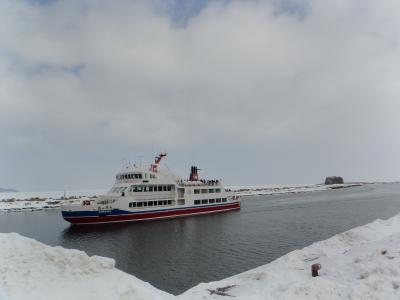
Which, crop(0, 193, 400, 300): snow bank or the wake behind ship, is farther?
the wake behind ship

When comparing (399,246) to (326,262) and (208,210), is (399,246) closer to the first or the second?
(326,262)

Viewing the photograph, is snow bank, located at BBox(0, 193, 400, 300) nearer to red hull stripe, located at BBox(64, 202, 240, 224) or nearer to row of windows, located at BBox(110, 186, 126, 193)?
red hull stripe, located at BBox(64, 202, 240, 224)

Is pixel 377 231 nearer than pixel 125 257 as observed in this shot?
Yes

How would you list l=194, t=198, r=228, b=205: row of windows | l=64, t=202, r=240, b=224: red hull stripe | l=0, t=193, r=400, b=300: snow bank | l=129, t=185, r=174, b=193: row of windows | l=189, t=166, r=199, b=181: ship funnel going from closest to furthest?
l=0, t=193, r=400, b=300: snow bank
l=64, t=202, r=240, b=224: red hull stripe
l=129, t=185, r=174, b=193: row of windows
l=194, t=198, r=228, b=205: row of windows
l=189, t=166, r=199, b=181: ship funnel

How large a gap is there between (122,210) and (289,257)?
36.2 metres

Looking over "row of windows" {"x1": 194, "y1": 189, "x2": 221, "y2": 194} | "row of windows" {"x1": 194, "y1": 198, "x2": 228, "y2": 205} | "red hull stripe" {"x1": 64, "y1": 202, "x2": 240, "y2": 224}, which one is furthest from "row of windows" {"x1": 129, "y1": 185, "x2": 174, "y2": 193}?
"row of windows" {"x1": 194, "y1": 198, "x2": 228, "y2": 205}

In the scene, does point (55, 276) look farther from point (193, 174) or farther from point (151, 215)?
point (193, 174)

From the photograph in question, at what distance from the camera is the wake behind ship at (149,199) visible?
47.2 m

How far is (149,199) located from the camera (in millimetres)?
53344

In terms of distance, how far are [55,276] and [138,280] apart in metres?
2.88

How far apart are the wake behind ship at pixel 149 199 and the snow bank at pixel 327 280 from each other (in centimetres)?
3638

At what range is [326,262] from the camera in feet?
47.3

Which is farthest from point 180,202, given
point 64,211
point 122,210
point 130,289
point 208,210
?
point 130,289

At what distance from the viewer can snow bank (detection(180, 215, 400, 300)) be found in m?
10.2
